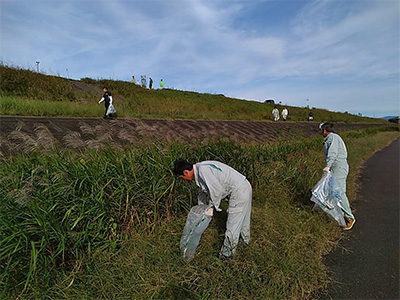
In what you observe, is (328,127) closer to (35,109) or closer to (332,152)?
(332,152)

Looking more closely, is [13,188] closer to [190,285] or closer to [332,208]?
[190,285]

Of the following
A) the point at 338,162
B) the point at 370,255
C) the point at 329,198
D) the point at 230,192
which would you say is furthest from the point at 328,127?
the point at 230,192

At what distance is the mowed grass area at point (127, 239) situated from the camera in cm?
239

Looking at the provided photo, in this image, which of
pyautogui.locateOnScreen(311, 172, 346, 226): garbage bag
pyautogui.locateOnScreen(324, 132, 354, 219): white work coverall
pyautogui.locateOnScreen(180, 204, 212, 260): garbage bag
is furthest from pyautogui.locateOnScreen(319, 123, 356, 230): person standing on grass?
pyautogui.locateOnScreen(180, 204, 212, 260): garbage bag

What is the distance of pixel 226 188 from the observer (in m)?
2.80

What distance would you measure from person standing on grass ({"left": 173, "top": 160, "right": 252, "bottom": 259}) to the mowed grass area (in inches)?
9.0

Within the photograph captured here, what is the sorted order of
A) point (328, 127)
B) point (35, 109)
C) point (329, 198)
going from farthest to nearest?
point (35, 109) < point (328, 127) < point (329, 198)

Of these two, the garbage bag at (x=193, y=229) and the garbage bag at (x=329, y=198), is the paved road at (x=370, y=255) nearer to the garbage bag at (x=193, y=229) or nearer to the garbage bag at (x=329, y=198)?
the garbage bag at (x=329, y=198)

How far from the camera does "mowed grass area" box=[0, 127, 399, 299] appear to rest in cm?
239

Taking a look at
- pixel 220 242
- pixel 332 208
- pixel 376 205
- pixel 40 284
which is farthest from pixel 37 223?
pixel 376 205

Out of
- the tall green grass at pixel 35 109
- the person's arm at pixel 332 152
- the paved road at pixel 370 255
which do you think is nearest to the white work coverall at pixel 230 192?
the paved road at pixel 370 255

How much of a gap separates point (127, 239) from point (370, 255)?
10.8 feet

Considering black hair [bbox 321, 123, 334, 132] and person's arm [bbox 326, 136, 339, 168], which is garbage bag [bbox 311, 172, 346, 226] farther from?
black hair [bbox 321, 123, 334, 132]

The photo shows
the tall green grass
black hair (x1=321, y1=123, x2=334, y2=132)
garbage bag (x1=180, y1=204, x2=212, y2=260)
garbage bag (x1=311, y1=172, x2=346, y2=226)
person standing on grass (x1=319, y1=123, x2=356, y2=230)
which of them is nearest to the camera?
garbage bag (x1=180, y1=204, x2=212, y2=260)
